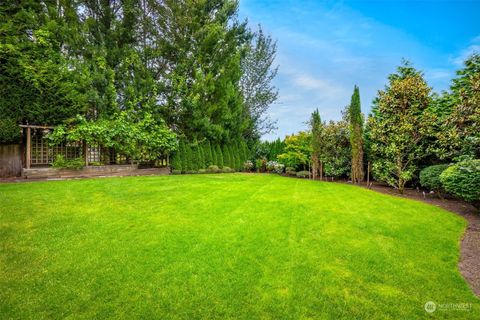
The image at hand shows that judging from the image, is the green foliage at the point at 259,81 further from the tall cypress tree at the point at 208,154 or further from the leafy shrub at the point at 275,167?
the tall cypress tree at the point at 208,154

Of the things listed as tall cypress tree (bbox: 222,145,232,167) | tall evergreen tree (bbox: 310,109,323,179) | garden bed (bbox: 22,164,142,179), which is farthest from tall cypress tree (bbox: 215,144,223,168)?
tall evergreen tree (bbox: 310,109,323,179)

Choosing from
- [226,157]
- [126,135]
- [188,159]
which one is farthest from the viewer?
[226,157]

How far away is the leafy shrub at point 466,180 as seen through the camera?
6.22 metres

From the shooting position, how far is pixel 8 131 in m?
9.41

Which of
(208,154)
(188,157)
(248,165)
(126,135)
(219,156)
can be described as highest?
(126,135)

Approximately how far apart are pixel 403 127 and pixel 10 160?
16289mm

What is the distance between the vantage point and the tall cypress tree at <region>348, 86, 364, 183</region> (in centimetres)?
1132

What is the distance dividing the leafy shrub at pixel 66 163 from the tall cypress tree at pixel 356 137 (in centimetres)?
1262

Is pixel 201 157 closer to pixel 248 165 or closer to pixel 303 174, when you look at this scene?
pixel 248 165

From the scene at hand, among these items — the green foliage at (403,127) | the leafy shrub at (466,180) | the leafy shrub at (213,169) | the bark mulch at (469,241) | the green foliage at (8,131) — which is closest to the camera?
the bark mulch at (469,241)

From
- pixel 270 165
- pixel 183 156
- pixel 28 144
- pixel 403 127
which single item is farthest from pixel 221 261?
pixel 270 165

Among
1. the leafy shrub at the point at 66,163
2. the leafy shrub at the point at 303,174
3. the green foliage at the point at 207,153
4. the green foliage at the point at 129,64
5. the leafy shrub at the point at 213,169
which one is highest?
the green foliage at the point at 129,64

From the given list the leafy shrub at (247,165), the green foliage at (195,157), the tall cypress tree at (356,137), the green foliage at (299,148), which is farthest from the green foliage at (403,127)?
the green foliage at (195,157)

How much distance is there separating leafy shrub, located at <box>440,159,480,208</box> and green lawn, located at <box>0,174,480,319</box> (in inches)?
39.6
